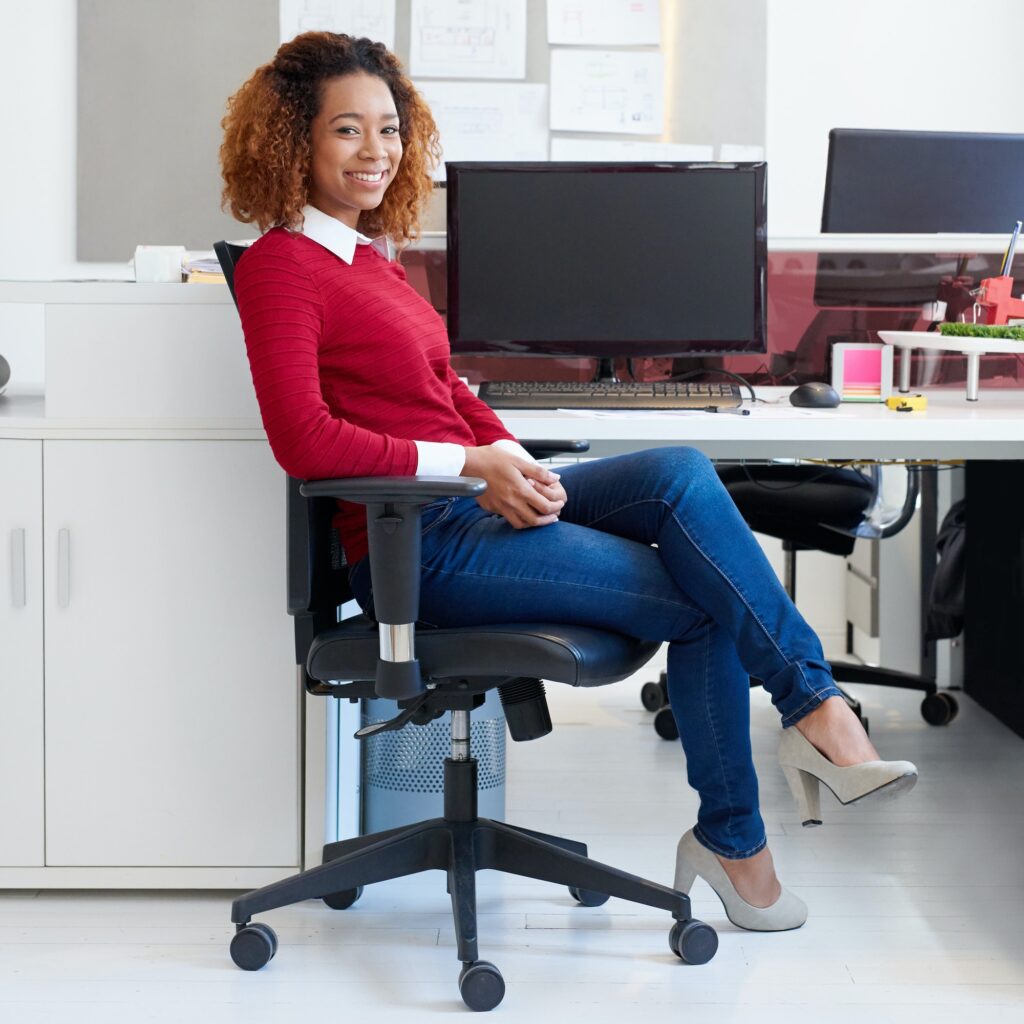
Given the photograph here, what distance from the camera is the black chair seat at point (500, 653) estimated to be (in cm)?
152

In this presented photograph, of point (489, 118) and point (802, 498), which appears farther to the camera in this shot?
point (489, 118)

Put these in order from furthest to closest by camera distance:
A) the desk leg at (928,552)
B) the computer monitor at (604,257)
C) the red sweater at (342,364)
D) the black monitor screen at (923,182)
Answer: the desk leg at (928,552)
the black monitor screen at (923,182)
the computer monitor at (604,257)
the red sweater at (342,364)

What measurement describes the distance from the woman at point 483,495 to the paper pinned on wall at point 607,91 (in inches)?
83.9

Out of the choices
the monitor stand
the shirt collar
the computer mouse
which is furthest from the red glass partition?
the shirt collar

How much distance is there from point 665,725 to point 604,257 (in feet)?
3.56

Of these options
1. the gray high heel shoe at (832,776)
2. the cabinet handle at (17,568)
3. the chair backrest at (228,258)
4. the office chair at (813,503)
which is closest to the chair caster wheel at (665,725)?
the office chair at (813,503)

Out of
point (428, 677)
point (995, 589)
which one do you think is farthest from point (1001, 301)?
point (428, 677)

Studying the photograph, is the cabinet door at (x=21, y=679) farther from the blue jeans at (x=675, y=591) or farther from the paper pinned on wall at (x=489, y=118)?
the paper pinned on wall at (x=489, y=118)

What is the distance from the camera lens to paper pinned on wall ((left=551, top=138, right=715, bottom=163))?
Result: 12.8 feet

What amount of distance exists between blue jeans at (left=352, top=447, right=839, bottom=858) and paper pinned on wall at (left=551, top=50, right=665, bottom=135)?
2399 mm

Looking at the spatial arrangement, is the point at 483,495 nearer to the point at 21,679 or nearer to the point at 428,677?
the point at 428,677

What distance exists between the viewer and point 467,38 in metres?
3.84

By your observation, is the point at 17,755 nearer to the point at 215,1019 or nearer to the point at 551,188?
the point at 215,1019

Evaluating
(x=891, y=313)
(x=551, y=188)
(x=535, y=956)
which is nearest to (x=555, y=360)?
(x=551, y=188)
